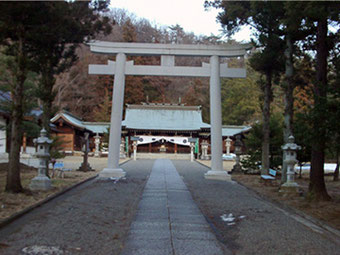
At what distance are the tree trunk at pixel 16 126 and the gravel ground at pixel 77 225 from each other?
120 cm

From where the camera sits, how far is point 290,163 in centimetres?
1037

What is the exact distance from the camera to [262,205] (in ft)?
27.4

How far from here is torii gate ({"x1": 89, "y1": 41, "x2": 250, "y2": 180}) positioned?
1380cm

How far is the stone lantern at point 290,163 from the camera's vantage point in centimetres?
1014

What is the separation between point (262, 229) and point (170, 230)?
1597 mm

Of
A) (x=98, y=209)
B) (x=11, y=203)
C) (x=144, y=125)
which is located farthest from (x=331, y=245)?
(x=144, y=125)

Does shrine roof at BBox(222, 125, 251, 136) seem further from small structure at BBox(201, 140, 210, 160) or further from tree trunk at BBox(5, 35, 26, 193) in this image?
tree trunk at BBox(5, 35, 26, 193)

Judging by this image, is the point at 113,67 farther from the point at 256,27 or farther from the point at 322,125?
the point at 322,125

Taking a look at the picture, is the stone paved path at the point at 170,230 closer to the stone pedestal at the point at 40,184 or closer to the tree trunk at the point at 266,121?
the stone pedestal at the point at 40,184

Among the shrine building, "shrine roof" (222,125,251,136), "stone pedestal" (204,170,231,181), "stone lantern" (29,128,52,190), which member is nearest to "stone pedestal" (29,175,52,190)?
"stone lantern" (29,128,52,190)

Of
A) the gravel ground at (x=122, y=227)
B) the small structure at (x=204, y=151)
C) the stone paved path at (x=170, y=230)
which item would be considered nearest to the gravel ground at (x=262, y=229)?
the gravel ground at (x=122, y=227)

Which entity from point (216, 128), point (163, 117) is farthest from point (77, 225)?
point (163, 117)

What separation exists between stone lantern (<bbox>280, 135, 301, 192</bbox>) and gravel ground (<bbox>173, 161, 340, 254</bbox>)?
1365mm

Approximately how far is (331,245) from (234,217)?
221 centimetres
